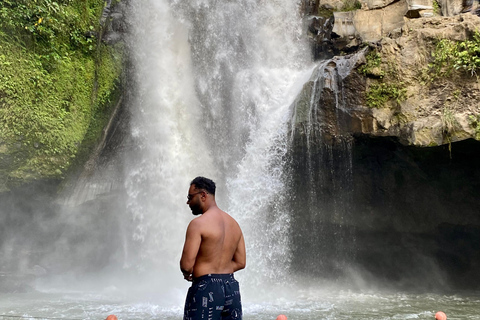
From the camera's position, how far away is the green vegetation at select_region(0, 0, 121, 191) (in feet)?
29.9

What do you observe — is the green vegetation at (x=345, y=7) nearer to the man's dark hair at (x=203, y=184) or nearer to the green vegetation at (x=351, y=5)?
the green vegetation at (x=351, y=5)

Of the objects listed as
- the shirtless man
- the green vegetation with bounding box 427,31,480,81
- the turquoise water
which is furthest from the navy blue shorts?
the green vegetation with bounding box 427,31,480,81

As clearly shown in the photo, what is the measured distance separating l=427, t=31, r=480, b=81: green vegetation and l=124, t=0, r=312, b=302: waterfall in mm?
3125

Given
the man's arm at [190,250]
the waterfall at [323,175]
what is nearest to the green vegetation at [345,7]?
the waterfall at [323,175]

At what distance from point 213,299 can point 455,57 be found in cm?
727

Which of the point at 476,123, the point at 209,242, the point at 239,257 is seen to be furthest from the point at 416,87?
the point at 209,242

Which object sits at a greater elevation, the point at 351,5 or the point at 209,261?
the point at 351,5

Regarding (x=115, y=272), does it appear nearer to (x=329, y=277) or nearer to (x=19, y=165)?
(x=19, y=165)

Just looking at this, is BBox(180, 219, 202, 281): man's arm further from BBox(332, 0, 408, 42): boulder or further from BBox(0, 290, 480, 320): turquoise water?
BBox(332, 0, 408, 42): boulder

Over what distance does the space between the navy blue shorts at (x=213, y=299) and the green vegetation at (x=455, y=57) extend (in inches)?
273

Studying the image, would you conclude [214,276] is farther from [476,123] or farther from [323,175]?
[323,175]

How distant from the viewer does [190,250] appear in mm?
2719

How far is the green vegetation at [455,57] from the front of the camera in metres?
7.91

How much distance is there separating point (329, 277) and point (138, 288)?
4545 mm
